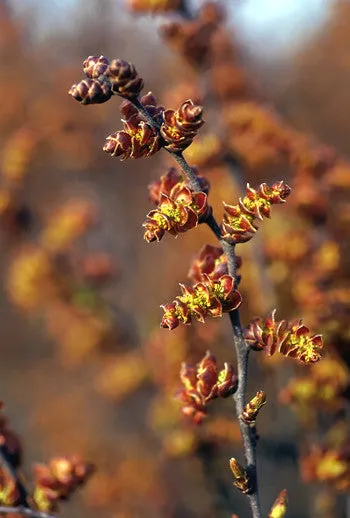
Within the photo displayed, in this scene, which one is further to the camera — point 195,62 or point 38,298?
point 38,298

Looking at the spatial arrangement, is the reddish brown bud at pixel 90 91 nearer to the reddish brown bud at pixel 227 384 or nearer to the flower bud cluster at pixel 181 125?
the flower bud cluster at pixel 181 125

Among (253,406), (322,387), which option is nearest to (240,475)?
(253,406)

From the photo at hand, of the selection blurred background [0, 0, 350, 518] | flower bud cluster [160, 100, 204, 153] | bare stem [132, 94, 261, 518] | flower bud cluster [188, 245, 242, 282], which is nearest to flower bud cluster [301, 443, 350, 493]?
blurred background [0, 0, 350, 518]

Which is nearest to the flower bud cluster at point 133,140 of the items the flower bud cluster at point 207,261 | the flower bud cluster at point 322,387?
the flower bud cluster at point 207,261

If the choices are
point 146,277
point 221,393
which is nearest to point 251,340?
point 221,393

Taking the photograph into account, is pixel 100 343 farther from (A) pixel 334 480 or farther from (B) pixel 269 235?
(A) pixel 334 480

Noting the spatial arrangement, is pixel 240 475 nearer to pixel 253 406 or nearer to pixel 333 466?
pixel 253 406

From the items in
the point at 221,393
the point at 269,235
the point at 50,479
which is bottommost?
the point at 50,479

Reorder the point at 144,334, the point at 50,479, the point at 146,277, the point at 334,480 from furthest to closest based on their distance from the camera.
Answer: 1. the point at 146,277
2. the point at 144,334
3. the point at 334,480
4. the point at 50,479
